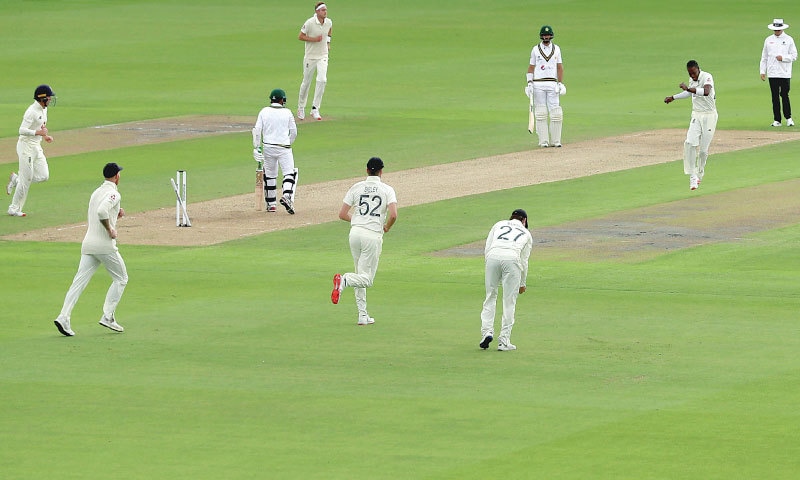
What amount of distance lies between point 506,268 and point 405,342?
1.58 metres

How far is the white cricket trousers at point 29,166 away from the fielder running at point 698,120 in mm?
10261

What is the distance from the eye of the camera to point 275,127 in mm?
26234

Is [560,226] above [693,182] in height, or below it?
below

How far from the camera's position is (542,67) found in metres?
32.8

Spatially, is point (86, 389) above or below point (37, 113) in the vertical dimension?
below

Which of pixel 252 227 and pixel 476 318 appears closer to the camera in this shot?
pixel 476 318

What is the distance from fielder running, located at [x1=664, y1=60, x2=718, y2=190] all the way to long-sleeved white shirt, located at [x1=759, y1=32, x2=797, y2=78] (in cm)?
844

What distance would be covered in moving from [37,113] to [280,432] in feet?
42.7

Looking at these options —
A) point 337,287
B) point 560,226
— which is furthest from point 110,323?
point 560,226

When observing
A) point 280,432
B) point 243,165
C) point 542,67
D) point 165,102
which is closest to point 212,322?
point 280,432

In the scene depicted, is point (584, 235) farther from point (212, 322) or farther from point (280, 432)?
point (280, 432)

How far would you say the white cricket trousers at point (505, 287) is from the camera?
17.1 m

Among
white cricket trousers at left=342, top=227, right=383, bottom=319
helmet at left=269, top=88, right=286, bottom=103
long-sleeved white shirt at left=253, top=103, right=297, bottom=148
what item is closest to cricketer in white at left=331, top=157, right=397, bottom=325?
white cricket trousers at left=342, top=227, right=383, bottom=319

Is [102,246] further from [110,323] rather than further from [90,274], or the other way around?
[110,323]
